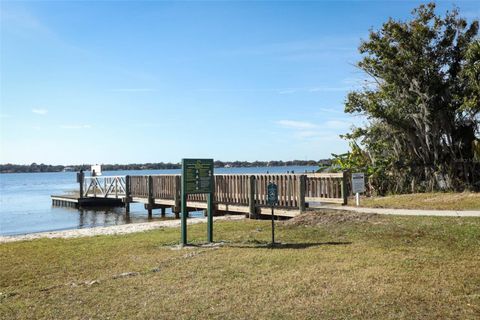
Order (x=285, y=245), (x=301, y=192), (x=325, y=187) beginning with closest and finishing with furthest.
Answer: (x=285, y=245), (x=301, y=192), (x=325, y=187)

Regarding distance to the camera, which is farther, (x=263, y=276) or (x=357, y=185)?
(x=357, y=185)

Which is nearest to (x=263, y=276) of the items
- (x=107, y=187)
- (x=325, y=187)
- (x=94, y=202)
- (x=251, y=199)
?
(x=325, y=187)

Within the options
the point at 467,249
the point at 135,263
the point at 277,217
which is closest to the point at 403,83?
the point at 277,217

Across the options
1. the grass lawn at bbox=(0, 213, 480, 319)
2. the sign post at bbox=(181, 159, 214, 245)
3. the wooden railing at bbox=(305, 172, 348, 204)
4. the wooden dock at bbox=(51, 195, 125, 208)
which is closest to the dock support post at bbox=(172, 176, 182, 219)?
the wooden railing at bbox=(305, 172, 348, 204)

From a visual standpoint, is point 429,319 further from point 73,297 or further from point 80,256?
point 80,256

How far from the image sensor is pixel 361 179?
17000mm

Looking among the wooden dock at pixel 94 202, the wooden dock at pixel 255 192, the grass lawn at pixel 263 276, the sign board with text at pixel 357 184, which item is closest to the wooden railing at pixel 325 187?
the wooden dock at pixel 255 192

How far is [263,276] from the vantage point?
721cm

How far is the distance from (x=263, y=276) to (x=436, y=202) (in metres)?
11.2

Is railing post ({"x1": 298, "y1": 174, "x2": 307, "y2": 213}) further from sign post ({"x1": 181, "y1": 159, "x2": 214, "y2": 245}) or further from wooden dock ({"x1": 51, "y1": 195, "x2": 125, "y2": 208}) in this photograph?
wooden dock ({"x1": 51, "y1": 195, "x2": 125, "y2": 208})

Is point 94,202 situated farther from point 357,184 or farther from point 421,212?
point 421,212

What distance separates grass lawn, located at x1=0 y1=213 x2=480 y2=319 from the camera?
5617 mm

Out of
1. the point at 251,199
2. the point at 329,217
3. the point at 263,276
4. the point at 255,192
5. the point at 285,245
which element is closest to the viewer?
the point at 263,276

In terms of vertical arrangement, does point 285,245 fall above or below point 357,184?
below
